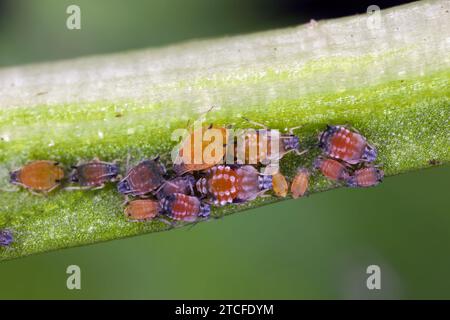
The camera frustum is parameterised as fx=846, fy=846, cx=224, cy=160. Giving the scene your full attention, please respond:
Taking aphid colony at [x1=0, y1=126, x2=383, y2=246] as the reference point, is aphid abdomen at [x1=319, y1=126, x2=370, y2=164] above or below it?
above

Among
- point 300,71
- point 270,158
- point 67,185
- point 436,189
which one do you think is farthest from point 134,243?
point 436,189

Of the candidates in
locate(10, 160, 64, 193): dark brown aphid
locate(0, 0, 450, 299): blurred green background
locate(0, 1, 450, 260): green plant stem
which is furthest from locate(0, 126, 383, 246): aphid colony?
locate(0, 0, 450, 299): blurred green background

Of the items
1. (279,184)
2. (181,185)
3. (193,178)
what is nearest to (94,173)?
(181,185)

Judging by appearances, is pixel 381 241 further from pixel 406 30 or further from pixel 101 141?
pixel 101 141

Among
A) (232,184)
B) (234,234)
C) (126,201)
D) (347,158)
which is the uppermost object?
(347,158)

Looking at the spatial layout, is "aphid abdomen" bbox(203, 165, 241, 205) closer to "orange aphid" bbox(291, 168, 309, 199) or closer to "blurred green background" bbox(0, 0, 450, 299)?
"orange aphid" bbox(291, 168, 309, 199)

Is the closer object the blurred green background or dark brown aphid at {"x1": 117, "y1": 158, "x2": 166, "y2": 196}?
dark brown aphid at {"x1": 117, "y1": 158, "x2": 166, "y2": 196}

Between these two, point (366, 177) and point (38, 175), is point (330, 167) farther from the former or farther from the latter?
point (38, 175)
